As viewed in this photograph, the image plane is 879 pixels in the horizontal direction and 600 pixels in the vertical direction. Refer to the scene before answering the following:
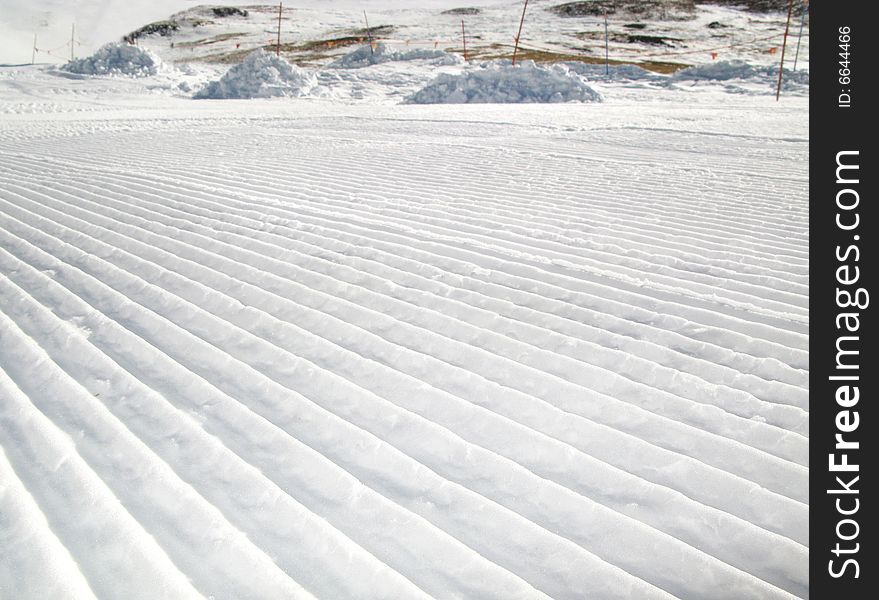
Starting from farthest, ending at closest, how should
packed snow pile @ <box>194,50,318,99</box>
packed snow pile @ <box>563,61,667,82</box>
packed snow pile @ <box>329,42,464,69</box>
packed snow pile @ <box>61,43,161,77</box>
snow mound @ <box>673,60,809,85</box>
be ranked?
packed snow pile @ <box>329,42,464,69</box> < packed snow pile @ <box>563,61,667,82</box> < packed snow pile @ <box>61,43,161,77</box> < snow mound @ <box>673,60,809,85</box> < packed snow pile @ <box>194,50,318,99</box>

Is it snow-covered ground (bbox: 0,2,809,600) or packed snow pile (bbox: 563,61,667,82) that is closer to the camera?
snow-covered ground (bbox: 0,2,809,600)

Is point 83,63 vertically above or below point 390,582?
above

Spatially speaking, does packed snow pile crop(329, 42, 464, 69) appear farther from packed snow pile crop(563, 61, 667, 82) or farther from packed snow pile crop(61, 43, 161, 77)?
packed snow pile crop(61, 43, 161, 77)

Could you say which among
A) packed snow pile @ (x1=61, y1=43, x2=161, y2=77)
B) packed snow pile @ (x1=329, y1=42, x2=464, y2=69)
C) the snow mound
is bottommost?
the snow mound

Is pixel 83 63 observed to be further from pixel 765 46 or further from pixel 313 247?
pixel 765 46

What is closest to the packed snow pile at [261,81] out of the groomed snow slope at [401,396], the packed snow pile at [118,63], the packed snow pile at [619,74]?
the packed snow pile at [118,63]

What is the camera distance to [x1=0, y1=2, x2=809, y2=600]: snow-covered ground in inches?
67.7

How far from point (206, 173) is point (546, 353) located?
213 inches

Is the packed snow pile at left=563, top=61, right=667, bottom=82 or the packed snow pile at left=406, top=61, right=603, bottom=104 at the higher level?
the packed snow pile at left=563, top=61, right=667, bottom=82

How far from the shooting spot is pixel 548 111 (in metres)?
14.9

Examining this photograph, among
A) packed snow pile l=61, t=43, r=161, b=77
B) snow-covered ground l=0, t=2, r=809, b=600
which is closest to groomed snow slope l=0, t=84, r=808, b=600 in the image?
snow-covered ground l=0, t=2, r=809, b=600

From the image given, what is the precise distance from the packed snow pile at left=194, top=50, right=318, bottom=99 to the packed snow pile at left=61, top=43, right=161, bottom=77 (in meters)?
5.31

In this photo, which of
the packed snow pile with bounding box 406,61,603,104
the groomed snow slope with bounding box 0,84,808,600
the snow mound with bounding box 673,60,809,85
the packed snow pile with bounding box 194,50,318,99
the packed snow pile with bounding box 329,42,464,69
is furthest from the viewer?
the packed snow pile with bounding box 329,42,464,69
